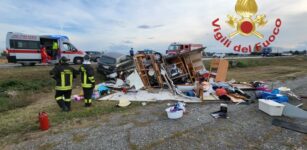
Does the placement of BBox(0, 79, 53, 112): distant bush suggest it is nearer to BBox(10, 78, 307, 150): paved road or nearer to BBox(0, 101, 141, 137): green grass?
BBox(0, 101, 141, 137): green grass

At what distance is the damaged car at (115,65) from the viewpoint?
10289 mm

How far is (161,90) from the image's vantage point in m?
8.24

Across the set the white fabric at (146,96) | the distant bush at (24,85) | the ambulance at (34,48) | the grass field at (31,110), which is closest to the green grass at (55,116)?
the grass field at (31,110)

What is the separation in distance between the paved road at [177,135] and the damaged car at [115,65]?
5.21 m

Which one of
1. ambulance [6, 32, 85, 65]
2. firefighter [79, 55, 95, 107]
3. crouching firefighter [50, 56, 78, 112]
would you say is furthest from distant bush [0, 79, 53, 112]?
ambulance [6, 32, 85, 65]

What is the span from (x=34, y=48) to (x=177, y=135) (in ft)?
49.3

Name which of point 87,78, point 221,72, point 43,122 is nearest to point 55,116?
point 43,122

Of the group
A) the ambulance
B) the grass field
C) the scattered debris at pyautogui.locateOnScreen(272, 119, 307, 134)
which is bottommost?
the grass field

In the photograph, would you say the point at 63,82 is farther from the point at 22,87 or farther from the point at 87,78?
the point at 22,87

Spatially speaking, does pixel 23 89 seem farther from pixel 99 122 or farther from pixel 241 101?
pixel 241 101

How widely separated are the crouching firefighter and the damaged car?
4.43m

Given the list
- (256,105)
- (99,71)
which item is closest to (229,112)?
(256,105)

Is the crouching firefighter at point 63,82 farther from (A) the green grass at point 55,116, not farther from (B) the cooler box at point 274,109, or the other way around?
(B) the cooler box at point 274,109

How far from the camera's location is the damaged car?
10289mm
